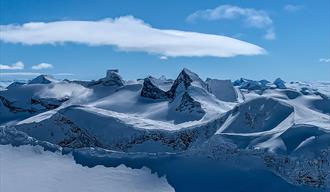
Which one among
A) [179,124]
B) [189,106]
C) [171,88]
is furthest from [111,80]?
[179,124]

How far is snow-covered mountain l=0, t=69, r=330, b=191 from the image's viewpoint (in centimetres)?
3388

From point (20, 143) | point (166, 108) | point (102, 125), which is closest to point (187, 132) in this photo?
point (102, 125)

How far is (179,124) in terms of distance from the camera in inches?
5591

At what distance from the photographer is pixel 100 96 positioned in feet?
592

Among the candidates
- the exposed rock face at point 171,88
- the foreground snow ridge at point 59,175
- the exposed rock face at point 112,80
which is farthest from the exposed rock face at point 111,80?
the foreground snow ridge at point 59,175

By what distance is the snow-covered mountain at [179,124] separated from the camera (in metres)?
33.9

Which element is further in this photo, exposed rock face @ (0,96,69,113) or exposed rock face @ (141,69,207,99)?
exposed rock face @ (141,69,207,99)

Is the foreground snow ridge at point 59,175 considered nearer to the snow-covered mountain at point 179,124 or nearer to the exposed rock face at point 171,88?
the snow-covered mountain at point 179,124

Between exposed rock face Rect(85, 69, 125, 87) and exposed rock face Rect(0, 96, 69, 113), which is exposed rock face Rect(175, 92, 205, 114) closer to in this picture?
exposed rock face Rect(85, 69, 125, 87)

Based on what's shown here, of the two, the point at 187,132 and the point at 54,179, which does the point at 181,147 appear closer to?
the point at 187,132

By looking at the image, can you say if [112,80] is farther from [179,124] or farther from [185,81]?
[179,124]

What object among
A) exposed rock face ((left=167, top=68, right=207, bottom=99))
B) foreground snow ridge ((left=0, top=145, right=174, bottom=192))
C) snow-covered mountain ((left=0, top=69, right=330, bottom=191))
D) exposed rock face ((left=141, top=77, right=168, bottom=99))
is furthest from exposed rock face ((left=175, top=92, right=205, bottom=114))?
foreground snow ridge ((left=0, top=145, right=174, bottom=192))

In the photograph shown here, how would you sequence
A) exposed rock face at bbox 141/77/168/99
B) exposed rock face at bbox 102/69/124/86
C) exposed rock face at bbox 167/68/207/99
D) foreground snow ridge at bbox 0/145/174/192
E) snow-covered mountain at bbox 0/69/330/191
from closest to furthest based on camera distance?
foreground snow ridge at bbox 0/145/174/192, snow-covered mountain at bbox 0/69/330/191, exposed rock face at bbox 141/77/168/99, exposed rock face at bbox 167/68/207/99, exposed rock face at bbox 102/69/124/86

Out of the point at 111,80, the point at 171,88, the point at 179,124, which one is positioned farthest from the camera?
the point at 111,80
